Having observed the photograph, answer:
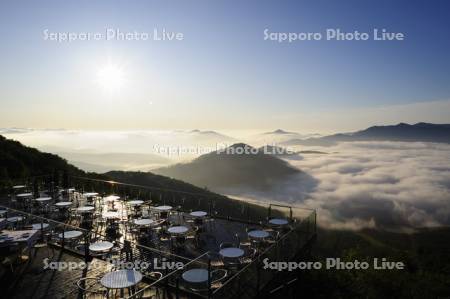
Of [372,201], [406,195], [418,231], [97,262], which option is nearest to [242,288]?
[97,262]

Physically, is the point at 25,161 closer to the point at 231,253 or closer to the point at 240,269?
A: the point at 240,269

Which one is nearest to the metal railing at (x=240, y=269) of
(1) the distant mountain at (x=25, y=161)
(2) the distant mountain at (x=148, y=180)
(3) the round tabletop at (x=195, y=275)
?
(3) the round tabletop at (x=195, y=275)

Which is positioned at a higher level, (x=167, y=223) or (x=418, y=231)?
(x=167, y=223)

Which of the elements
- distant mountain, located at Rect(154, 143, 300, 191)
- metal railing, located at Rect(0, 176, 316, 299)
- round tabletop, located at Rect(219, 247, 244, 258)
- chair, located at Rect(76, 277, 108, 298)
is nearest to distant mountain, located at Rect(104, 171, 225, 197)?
metal railing, located at Rect(0, 176, 316, 299)

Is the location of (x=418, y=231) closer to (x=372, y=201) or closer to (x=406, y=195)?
(x=372, y=201)

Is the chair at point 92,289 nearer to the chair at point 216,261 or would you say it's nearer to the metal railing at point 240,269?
the metal railing at point 240,269

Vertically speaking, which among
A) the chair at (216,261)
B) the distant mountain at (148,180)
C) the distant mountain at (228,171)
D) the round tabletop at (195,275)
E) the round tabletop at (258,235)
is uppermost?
the round tabletop at (195,275)
